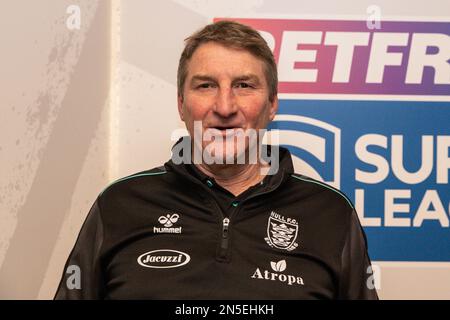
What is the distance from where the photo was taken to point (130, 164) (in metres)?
1.70

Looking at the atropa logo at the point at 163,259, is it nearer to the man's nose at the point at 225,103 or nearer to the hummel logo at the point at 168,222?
the hummel logo at the point at 168,222

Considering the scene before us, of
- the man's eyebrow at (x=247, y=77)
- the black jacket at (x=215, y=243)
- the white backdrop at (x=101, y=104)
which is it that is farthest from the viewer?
Result: the white backdrop at (x=101, y=104)

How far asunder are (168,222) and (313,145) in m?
0.55

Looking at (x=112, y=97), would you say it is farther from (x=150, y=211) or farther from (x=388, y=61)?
(x=388, y=61)

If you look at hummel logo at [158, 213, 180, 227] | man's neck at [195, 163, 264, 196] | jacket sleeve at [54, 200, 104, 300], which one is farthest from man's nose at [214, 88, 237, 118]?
jacket sleeve at [54, 200, 104, 300]

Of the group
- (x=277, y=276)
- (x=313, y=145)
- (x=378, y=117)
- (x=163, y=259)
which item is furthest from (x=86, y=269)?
(x=378, y=117)

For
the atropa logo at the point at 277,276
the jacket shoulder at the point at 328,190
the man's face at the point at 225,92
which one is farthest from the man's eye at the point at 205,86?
the atropa logo at the point at 277,276

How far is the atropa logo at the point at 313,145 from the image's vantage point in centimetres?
166

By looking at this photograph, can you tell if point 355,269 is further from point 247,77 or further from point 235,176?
point 247,77

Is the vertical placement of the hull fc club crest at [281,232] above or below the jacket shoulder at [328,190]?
below

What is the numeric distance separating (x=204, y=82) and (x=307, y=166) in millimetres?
472

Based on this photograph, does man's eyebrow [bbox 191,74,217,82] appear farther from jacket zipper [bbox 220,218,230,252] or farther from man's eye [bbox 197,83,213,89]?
jacket zipper [bbox 220,218,230,252]

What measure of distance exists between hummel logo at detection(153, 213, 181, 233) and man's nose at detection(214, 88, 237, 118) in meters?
0.25

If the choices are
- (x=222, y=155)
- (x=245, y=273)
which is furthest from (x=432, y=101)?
(x=245, y=273)
